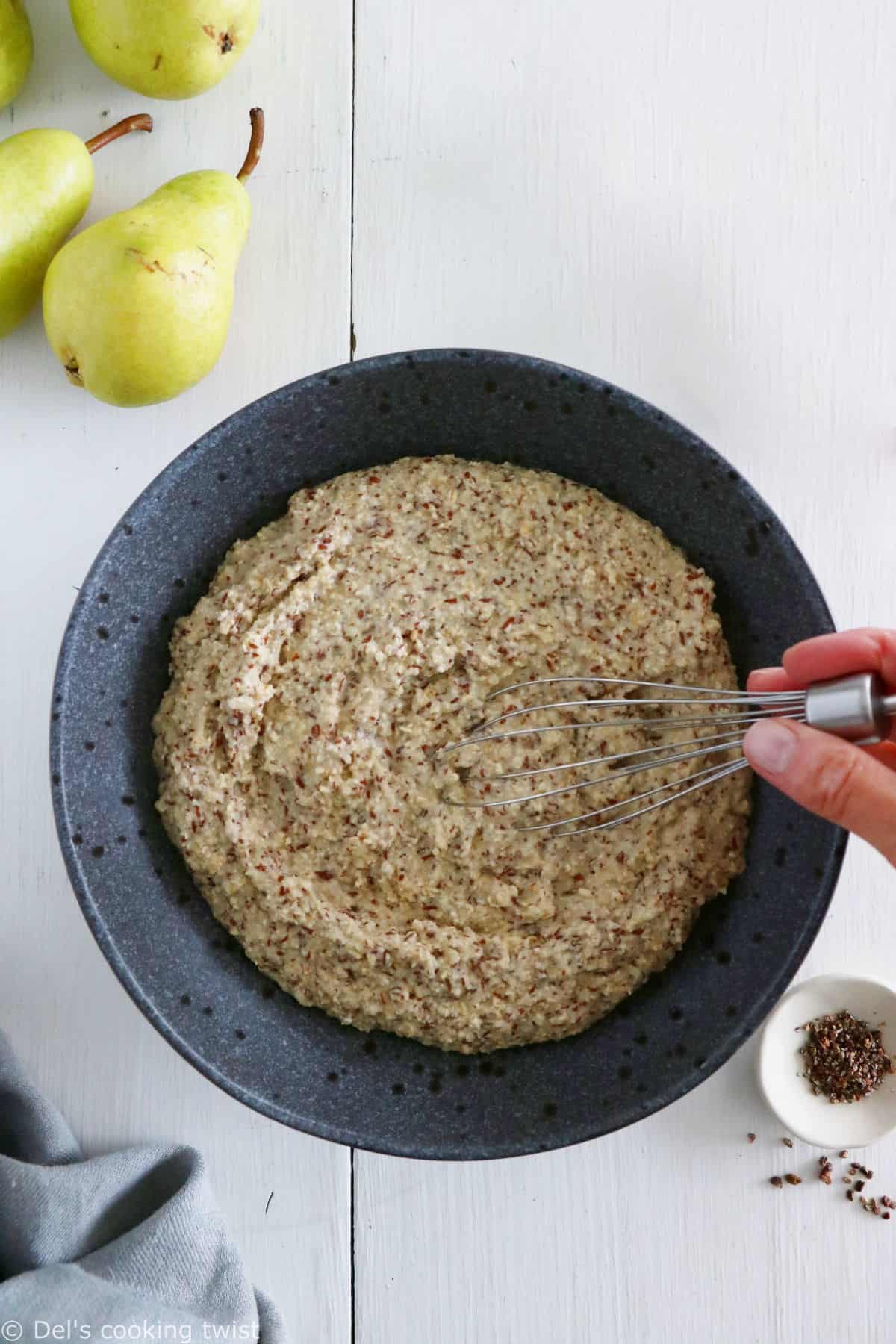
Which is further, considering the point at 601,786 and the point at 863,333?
the point at 863,333

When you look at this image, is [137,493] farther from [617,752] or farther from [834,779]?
[834,779]

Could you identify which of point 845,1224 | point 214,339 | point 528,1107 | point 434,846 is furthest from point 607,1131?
point 214,339

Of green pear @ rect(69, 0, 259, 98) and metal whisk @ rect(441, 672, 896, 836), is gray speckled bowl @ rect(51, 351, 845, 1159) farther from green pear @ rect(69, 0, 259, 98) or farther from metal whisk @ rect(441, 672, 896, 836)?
green pear @ rect(69, 0, 259, 98)

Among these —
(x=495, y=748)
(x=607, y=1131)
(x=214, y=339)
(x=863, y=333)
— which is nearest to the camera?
(x=607, y=1131)

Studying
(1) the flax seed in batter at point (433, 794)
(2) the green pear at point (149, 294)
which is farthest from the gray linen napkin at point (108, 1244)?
(2) the green pear at point (149, 294)

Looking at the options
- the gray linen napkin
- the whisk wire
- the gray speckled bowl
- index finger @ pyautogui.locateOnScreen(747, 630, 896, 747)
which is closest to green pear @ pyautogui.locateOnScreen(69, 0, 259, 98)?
the gray speckled bowl

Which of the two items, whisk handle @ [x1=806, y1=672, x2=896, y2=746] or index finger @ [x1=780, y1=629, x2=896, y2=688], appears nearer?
whisk handle @ [x1=806, y1=672, x2=896, y2=746]

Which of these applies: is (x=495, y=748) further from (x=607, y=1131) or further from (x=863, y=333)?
(x=863, y=333)
